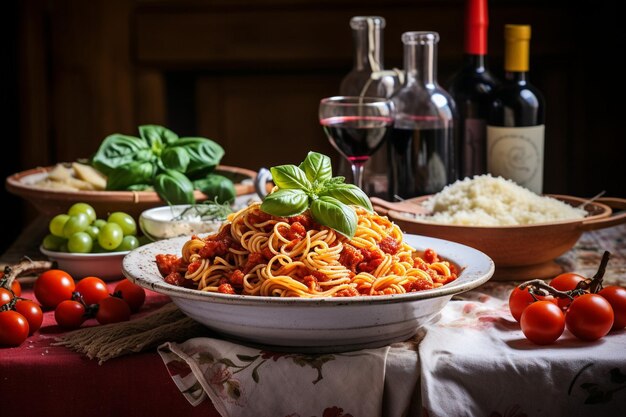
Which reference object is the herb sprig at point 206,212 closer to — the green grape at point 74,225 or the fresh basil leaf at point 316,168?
the green grape at point 74,225

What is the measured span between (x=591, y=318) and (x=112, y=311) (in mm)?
724

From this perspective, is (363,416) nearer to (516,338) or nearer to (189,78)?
(516,338)

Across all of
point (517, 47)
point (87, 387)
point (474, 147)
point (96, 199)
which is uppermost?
point (517, 47)

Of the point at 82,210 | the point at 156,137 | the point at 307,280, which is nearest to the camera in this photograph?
the point at 307,280

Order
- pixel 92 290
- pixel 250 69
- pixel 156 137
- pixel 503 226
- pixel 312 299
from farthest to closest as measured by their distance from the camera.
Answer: pixel 250 69 → pixel 156 137 → pixel 503 226 → pixel 92 290 → pixel 312 299

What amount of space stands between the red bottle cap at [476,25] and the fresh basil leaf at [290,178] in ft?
2.69

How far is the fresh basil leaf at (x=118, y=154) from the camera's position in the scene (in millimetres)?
2119

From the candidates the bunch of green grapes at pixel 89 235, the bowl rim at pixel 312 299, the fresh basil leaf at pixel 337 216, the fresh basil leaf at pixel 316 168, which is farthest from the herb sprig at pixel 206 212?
the fresh basil leaf at pixel 337 216

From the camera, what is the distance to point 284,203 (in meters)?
1.27

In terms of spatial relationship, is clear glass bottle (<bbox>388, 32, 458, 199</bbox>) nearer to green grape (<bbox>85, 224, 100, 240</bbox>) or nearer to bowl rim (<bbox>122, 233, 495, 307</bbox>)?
bowl rim (<bbox>122, 233, 495, 307</bbox>)

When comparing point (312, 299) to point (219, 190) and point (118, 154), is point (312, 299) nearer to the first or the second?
point (219, 190)

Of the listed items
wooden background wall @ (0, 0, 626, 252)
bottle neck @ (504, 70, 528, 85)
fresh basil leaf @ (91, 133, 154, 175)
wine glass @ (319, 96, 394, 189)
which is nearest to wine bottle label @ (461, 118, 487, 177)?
bottle neck @ (504, 70, 528, 85)

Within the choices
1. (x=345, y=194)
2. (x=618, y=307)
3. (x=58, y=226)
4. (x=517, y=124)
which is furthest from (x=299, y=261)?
(x=517, y=124)

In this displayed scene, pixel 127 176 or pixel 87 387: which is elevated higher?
pixel 127 176
